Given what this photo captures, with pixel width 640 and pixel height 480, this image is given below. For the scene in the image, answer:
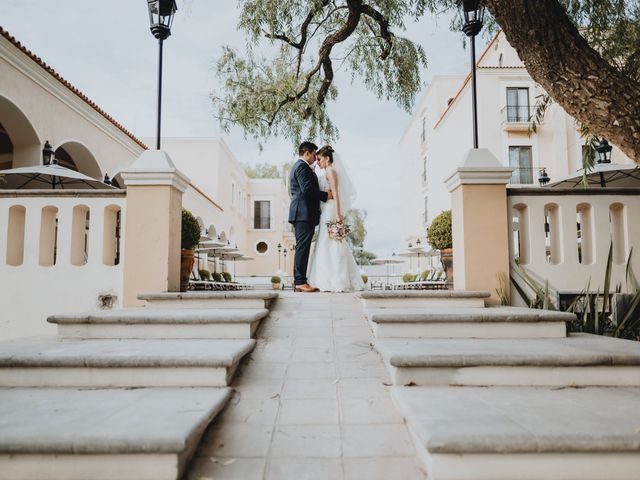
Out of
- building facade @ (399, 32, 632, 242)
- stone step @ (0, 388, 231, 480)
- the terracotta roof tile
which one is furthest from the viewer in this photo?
building facade @ (399, 32, 632, 242)

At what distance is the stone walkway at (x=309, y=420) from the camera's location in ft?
5.64

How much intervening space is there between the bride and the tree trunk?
2.87 m

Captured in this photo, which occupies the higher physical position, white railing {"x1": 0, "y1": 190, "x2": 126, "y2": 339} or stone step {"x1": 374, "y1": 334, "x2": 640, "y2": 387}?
white railing {"x1": 0, "y1": 190, "x2": 126, "y2": 339}

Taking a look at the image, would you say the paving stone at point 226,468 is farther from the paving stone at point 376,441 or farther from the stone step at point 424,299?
the stone step at point 424,299

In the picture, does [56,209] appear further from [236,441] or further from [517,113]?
[517,113]

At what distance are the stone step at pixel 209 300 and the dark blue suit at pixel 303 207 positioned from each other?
1703 millimetres

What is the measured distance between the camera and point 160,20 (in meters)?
4.27

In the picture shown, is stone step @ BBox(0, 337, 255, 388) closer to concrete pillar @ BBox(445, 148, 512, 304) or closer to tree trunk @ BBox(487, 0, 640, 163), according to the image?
concrete pillar @ BBox(445, 148, 512, 304)

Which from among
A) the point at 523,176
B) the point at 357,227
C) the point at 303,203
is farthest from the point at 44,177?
the point at 357,227

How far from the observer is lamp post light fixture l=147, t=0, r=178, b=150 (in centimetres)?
422

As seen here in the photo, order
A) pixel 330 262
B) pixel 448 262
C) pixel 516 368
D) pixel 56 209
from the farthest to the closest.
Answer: pixel 330 262
pixel 448 262
pixel 56 209
pixel 516 368

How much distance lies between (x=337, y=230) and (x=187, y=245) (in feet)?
6.65

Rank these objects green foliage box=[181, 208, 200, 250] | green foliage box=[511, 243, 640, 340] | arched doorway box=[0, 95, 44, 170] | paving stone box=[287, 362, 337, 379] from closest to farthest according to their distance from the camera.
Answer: paving stone box=[287, 362, 337, 379] → green foliage box=[511, 243, 640, 340] → green foliage box=[181, 208, 200, 250] → arched doorway box=[0, 95, 44, 170]

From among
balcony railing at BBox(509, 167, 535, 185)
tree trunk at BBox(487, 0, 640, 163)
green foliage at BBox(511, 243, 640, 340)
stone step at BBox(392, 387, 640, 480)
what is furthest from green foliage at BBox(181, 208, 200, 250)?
balcony railing at BBox(509, 167, 535, 185)
